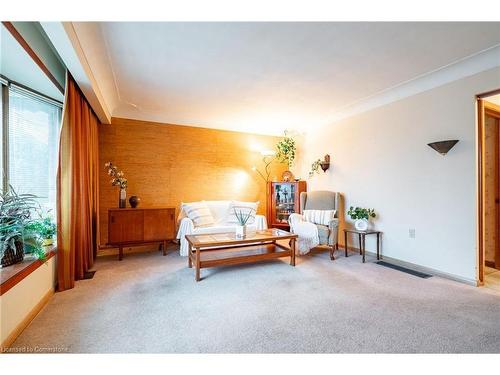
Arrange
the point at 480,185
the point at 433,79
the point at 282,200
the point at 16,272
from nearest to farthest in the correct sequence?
the point at 16,272 < the point at 480,185 < the point at 433,79 < the point at 282,200

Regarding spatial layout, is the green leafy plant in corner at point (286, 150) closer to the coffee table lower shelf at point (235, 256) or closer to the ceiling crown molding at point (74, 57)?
the coffee table lower shelf at point (235, 256)

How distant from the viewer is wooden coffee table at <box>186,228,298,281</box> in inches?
109

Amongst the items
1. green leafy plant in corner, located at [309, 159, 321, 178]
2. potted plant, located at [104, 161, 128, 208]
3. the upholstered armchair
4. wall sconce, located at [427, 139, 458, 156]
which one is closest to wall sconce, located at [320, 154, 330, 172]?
green leafy plant in corner, located at [309, 159, 321, 178]

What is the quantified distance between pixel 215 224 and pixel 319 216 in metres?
1.79

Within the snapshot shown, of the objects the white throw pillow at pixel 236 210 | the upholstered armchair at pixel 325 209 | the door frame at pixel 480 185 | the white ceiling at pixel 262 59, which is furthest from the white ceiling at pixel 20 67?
the door frame at pixel 480 185

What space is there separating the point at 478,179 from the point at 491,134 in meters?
1.16

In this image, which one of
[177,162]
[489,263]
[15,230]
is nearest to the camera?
[15,230]

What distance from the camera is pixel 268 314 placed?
195cm

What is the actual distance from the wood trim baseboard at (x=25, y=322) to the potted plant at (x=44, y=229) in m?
0.49

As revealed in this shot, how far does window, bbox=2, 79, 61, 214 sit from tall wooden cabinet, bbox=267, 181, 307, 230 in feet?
11.7

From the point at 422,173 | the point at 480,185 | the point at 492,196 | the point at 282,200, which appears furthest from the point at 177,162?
the point at 492,196

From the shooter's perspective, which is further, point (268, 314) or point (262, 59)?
point (262, 59)

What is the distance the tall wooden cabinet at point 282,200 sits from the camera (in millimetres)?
4816

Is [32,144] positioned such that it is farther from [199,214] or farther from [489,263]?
[489,263]
